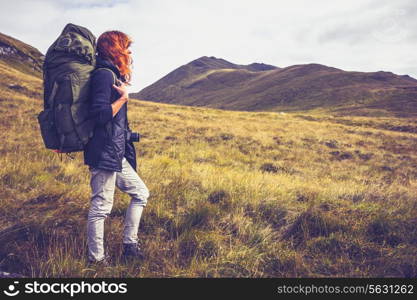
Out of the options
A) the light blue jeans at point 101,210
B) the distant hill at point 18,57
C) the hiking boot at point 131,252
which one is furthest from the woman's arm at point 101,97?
the distant hill at point 18,57

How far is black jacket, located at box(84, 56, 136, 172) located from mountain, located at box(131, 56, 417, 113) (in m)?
57.8

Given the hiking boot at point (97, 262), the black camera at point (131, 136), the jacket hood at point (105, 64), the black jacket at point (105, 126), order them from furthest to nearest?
the black camera at point (131, 136) → the jacket hood at point (105, 64) → the hiking boot at point (97, 262) → the black jacket at point (105, 126)

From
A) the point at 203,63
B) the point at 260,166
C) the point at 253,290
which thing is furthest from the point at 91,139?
the point at 203,63

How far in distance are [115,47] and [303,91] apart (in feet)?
269

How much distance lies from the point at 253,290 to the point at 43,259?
2167 millimetres

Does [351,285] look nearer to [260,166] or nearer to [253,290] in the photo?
[253,290]

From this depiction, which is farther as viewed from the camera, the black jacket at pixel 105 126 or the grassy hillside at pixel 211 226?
the grassy hillside at pixel 211 226

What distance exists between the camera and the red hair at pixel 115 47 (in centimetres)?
319

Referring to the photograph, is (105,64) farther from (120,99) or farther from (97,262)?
(97,262)

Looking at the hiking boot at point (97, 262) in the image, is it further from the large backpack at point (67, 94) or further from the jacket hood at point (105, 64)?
the jacket hood at point (105, 64)

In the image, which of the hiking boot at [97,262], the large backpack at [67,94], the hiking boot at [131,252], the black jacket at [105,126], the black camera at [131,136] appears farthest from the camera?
the black camera at [131,136]

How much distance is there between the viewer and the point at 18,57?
63.9 m

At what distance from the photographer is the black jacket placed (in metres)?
2.91

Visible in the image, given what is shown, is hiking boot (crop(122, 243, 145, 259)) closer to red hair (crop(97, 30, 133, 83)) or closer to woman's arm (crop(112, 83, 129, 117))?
woman's arm (crop(112, 83, 129, 117))
